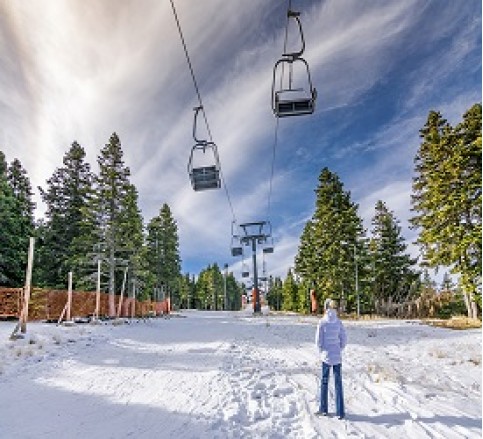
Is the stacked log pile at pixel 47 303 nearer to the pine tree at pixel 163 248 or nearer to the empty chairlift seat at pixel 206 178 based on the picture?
the empty chairlift seat at pixel 206 178

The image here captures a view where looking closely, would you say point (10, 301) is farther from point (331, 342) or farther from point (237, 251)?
point (237, 251)

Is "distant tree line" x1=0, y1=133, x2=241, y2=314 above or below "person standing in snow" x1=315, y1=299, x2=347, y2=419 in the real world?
above

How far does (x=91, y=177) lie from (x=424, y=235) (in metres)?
29.7

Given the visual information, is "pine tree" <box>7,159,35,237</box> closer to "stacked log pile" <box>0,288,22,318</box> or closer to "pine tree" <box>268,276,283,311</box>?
"stacked log pile" <box>0,288,22,318</box>

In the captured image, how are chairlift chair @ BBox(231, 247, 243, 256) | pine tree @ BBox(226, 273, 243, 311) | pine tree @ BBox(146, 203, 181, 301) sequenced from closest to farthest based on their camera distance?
chairlift chair @ BBox(231, 247, 243, 256) < pine tree @ BBox(146, 203, 181, 301) < pine tree @ BBox(226, 273, 243, 311)

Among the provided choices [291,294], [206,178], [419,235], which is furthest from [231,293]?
[206,178]

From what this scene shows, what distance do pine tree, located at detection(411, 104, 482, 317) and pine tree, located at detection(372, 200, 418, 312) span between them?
51.3 feet

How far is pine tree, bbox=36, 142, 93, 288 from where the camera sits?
111 ft

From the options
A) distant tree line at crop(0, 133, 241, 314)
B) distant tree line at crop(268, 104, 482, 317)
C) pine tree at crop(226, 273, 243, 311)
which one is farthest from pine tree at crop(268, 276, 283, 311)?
distant tree line at crop(0, 133, 241, 314)

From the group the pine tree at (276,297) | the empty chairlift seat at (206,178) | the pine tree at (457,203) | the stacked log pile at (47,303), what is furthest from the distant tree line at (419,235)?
the pine tree at (276,297)

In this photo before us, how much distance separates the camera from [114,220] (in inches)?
1347

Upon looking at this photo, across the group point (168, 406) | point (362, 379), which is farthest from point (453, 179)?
point (168, 406)

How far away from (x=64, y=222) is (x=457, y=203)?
104 feet

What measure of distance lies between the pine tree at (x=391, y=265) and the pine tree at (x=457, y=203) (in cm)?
1562
